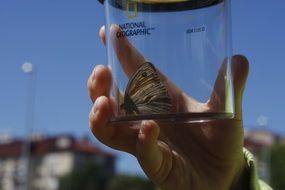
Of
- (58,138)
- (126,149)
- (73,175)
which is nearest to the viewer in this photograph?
(126,149)

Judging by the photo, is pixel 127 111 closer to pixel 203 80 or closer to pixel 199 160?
pixel 203 80

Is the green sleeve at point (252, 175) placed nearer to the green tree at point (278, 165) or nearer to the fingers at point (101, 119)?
the fingers at point (101, 119)

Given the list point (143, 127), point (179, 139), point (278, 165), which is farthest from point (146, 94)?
point (278, 165)

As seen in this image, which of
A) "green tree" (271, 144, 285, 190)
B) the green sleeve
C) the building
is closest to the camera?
the green sleeve

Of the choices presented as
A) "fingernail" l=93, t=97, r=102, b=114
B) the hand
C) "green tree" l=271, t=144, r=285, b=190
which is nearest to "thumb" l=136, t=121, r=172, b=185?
the hand

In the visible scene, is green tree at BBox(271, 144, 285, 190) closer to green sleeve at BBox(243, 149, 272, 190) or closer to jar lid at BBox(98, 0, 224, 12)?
green sleeve at BBox(243, 149, 272, 190)

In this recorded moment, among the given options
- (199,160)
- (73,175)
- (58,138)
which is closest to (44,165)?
(58,138)
